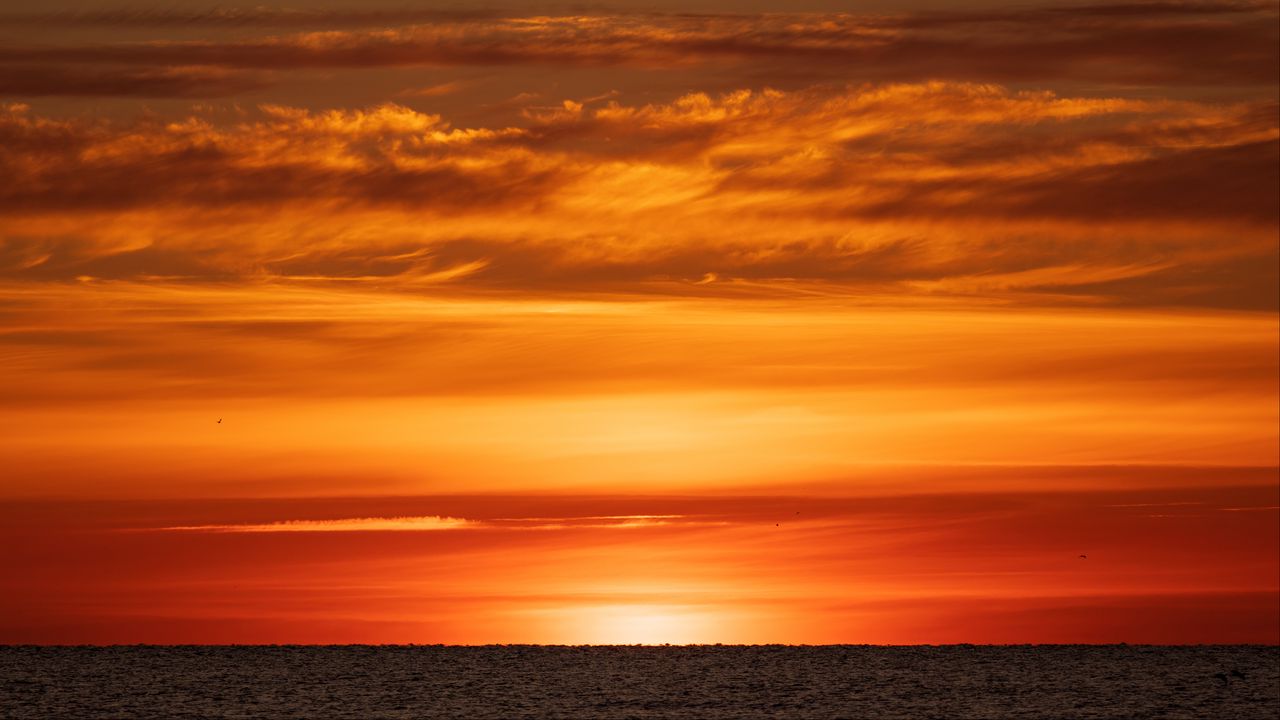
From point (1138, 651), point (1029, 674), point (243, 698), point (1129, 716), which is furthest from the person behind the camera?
point (1138, 651)

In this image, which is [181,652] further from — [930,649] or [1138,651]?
[1138,651]

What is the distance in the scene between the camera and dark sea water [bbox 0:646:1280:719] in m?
25.2

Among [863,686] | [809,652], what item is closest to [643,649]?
[809,652]

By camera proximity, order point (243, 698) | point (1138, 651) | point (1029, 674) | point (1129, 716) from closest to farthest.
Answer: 1. point (1129, 716)
2. point (243, 698)
3. point (1029, 674)
4. point (1138, 651)

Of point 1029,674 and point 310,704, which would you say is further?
point 1029,674

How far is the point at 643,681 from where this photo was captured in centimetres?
2786

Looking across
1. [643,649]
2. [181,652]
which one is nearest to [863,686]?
[643,649]

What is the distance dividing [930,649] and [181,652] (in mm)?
15114

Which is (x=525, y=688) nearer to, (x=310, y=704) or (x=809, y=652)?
(x=310, y=704)

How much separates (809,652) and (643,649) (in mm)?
3360

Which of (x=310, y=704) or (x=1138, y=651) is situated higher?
(x=1138, y=651)

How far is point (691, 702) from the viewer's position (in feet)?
84.4

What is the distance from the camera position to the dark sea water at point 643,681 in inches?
991

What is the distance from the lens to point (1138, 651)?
30828 mm
